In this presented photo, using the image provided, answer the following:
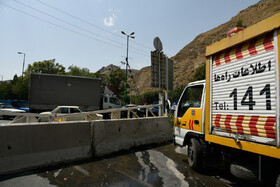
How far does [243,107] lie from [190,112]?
5.68ft

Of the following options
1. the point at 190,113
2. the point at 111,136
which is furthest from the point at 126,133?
the point at 190,113

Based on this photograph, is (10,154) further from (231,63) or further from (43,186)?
(231,63)

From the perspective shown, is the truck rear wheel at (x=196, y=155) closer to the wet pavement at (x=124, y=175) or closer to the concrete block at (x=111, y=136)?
the wet pavement at (x=124, y=175)

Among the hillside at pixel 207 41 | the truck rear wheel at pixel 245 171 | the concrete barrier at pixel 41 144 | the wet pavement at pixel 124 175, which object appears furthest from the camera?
the hillside at pixel 207 41

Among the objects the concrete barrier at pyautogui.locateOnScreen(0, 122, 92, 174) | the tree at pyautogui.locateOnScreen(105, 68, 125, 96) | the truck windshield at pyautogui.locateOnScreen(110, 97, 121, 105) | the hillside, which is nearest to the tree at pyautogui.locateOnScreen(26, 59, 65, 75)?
the tree at pyautogui.locateOnScreen(105, 68, 125, 96)

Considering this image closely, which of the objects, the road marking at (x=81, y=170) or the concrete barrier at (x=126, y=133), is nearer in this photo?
the road marking at (x=81, y=170)

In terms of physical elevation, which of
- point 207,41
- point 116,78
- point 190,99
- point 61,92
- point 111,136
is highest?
point 207,41

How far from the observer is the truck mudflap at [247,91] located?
2656 millimetres

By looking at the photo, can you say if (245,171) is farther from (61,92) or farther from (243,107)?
(61,92)

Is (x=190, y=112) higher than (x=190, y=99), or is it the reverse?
(x=190, y=99)

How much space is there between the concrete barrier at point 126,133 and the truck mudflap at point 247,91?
116 inches

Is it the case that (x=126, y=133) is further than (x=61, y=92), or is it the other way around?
(x=61, y=92)

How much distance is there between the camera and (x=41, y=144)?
421 centimetres

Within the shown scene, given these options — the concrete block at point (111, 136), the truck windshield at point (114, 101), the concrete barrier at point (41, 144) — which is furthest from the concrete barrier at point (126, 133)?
the truck windshield at point (114, 101)
